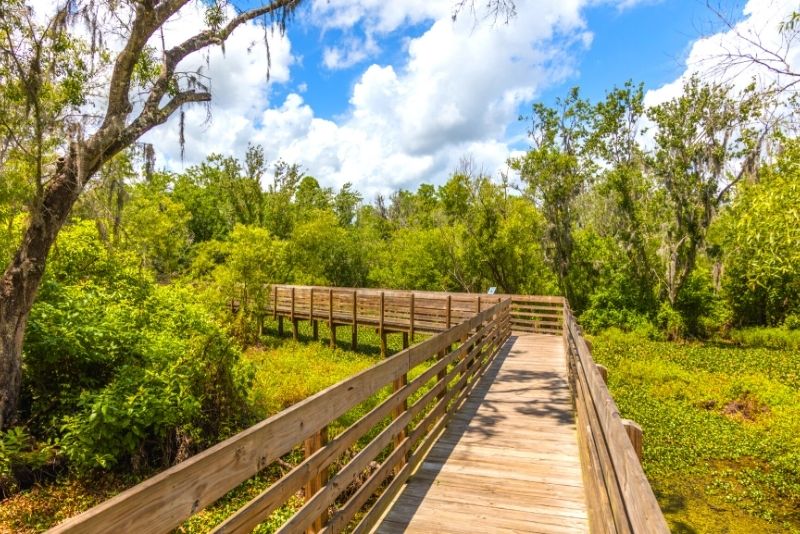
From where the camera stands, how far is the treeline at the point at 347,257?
7.37 meters

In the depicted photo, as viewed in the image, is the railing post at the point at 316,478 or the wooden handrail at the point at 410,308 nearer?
the railing post at the point at 316,478

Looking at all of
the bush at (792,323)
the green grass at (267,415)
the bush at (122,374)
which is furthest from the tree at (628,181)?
the bush at (122,374)

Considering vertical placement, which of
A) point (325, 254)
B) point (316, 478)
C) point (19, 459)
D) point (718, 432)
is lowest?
point (718, 432)

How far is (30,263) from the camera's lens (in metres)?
6.87

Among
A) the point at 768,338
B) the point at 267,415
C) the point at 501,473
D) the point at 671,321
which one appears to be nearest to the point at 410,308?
the point at 267,415

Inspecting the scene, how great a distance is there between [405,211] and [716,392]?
45.5 meters

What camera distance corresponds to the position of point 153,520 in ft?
5.23

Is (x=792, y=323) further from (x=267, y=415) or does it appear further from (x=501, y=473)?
(x=501, y=473)

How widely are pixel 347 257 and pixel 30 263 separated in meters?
24.5

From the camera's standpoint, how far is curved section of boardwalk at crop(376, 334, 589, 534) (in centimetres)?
360

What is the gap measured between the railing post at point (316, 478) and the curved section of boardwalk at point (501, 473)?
84 cm

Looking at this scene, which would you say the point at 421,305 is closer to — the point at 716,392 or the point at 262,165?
the point at 716,392

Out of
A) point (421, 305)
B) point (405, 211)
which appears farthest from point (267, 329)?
point (405, 211)

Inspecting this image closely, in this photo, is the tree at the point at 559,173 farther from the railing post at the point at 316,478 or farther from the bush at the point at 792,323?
the railing post at the point at 316,478
